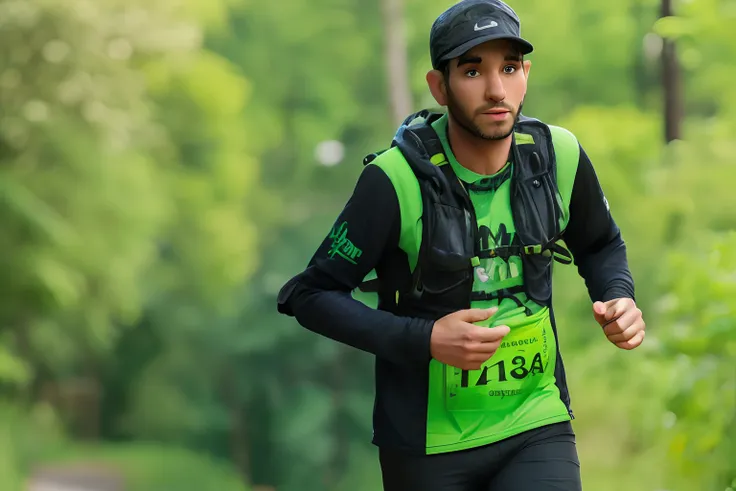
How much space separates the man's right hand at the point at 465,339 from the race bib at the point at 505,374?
211 millimetres

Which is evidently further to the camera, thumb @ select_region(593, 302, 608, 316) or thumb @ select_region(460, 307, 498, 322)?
thumb @ select_region(593, 302, 608, 316)

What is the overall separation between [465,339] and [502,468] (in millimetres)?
461

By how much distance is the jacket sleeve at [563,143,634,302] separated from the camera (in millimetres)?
3127

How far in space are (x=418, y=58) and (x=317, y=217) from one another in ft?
13.2

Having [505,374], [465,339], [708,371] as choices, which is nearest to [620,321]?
[505,374]

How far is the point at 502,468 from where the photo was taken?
3.01 metres

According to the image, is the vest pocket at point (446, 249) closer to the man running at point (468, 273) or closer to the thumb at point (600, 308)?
the man running at point (468, 273)

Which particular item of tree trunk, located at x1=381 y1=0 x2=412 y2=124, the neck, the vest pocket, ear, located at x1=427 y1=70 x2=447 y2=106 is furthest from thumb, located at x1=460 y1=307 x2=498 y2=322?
tree trunk, located at x1=381 y1=0 x2=412 y2=124

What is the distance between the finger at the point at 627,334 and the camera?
288cm

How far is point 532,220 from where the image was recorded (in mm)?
3016

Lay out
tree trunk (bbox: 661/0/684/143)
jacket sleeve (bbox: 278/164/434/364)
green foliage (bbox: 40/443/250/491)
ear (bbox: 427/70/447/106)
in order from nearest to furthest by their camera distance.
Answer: jacket sleeve (bbox: 278/164/434/364), ear (bbox: 427/70/447/106), tree trunk (bbox: 661/0/684/143), green foliage (bbox: 40/443/250/491)

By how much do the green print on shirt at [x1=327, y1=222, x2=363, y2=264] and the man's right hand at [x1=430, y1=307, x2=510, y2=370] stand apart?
0.96 feet

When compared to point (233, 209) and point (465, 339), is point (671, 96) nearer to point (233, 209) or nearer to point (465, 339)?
point (233, 209)

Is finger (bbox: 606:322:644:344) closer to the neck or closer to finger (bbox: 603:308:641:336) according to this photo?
finger (bbox: 603:308:641:336)
